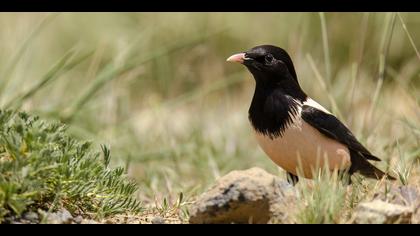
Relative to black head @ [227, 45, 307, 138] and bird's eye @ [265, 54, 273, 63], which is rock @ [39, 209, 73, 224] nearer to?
black head @ [227, 45, 307, 138]

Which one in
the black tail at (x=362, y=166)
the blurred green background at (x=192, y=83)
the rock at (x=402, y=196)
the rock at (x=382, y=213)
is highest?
the blurred green background at (x=192, y=83)

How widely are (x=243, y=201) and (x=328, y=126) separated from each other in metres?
1.36

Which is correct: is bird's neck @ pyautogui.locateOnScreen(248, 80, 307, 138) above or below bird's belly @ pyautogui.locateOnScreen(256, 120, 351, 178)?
above

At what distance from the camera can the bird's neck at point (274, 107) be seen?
4.60m

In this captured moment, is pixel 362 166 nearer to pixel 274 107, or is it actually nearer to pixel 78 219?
pixel 274 107

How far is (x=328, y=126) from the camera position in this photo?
15.4 ft

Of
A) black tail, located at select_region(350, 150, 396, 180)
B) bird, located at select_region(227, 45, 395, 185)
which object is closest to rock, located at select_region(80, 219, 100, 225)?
bird, located at select_region(227, 45, 395, 185)

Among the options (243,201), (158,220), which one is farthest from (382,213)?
(158,220)

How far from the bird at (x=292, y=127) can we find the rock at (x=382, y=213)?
3.18ft

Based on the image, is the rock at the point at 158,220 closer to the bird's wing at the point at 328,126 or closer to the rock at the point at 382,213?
the rock at the point at 382,213

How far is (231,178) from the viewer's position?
3562 mm

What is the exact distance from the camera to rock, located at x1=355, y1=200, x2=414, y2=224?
3352 millimetres

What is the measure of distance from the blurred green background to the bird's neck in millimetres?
656

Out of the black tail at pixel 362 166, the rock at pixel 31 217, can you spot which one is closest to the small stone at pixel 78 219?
the rock at pixel 31 217
